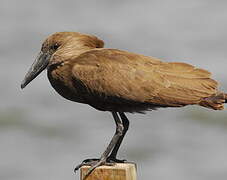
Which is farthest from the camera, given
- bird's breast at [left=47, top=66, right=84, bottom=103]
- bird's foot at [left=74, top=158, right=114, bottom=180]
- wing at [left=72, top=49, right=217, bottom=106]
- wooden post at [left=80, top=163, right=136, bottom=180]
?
bird's breast at [left=47, top=66, right=84, bottom=103]

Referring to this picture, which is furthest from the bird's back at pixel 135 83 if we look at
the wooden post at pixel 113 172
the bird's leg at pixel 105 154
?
the wooden post at pixel 113 172

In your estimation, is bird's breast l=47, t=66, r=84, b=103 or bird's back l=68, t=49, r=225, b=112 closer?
bird's back l=68, t=49, r=225, b=112

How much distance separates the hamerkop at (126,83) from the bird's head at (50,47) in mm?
58

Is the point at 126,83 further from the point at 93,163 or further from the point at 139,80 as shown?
the point at 93,163

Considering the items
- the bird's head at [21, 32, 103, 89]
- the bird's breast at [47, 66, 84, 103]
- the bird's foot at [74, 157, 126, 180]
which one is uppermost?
the bird's head at [21, 32, 103, 89]

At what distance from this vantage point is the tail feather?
241 inches

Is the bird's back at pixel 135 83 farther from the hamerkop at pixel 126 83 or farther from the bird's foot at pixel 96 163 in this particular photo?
the bird's foot at pixel 96 163

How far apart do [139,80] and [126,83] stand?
0.41 feet

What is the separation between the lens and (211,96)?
613 centimetres

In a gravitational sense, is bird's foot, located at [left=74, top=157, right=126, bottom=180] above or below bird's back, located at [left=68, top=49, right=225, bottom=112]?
below

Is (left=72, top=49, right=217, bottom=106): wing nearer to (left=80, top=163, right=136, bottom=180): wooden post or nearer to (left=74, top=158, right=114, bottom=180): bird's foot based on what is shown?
(left=74, top=158, right=114, bottom=180): bird's foot

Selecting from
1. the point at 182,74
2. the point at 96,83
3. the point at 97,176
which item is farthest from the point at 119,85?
the point at 97,176

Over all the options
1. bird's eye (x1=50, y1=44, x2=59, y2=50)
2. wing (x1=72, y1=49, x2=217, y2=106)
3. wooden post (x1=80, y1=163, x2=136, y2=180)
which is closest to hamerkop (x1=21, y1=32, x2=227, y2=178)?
wing (x1=72, y1=49, x2=217, y2=106)

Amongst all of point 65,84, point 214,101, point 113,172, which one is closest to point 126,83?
point 65,84
